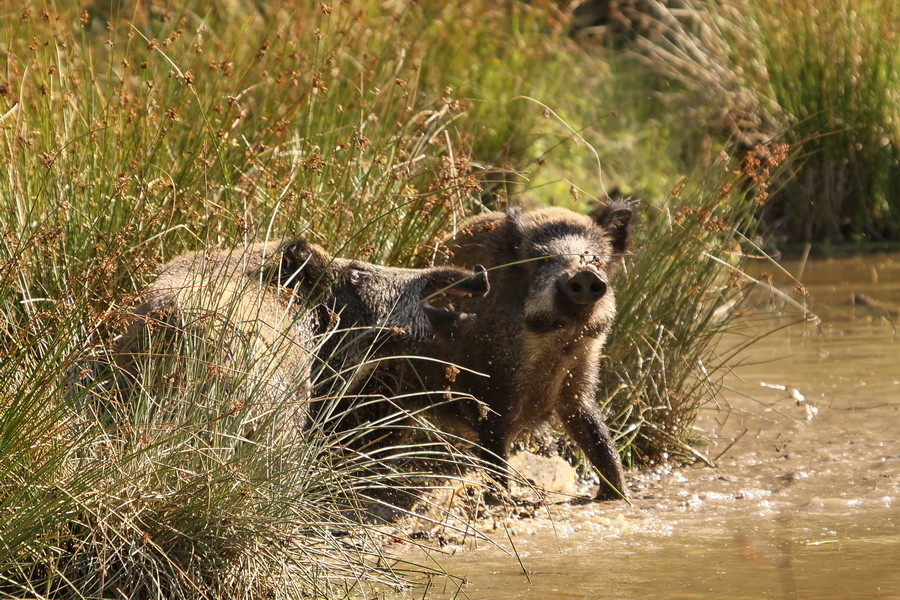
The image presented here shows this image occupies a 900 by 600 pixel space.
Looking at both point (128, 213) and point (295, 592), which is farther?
point (128, 213)

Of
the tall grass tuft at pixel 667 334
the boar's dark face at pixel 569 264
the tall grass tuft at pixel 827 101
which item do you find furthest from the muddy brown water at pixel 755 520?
the tall grass tuft at pixel 827 101

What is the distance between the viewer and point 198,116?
6078mm

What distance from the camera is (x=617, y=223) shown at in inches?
233

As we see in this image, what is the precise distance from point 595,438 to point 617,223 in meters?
1.00

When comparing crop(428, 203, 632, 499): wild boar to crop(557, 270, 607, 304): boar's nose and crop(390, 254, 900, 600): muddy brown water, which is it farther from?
crop(390, 254, 900, 600): muddy brown water

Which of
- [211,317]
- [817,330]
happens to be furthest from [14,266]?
[817,330]

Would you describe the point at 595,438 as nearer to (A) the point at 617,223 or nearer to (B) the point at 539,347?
(B) the point at 539,347

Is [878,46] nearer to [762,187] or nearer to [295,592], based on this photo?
[762,187]

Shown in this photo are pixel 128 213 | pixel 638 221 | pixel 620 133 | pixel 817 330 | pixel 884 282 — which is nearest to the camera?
pixel 128 213

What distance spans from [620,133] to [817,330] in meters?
5.26

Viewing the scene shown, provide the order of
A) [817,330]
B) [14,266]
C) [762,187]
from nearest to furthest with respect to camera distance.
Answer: [14,266], [762,187], [817,330]

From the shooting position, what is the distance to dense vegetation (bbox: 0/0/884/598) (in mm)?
3699

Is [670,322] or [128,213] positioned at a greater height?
[128,213]

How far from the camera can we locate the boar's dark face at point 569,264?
5.29 meters
